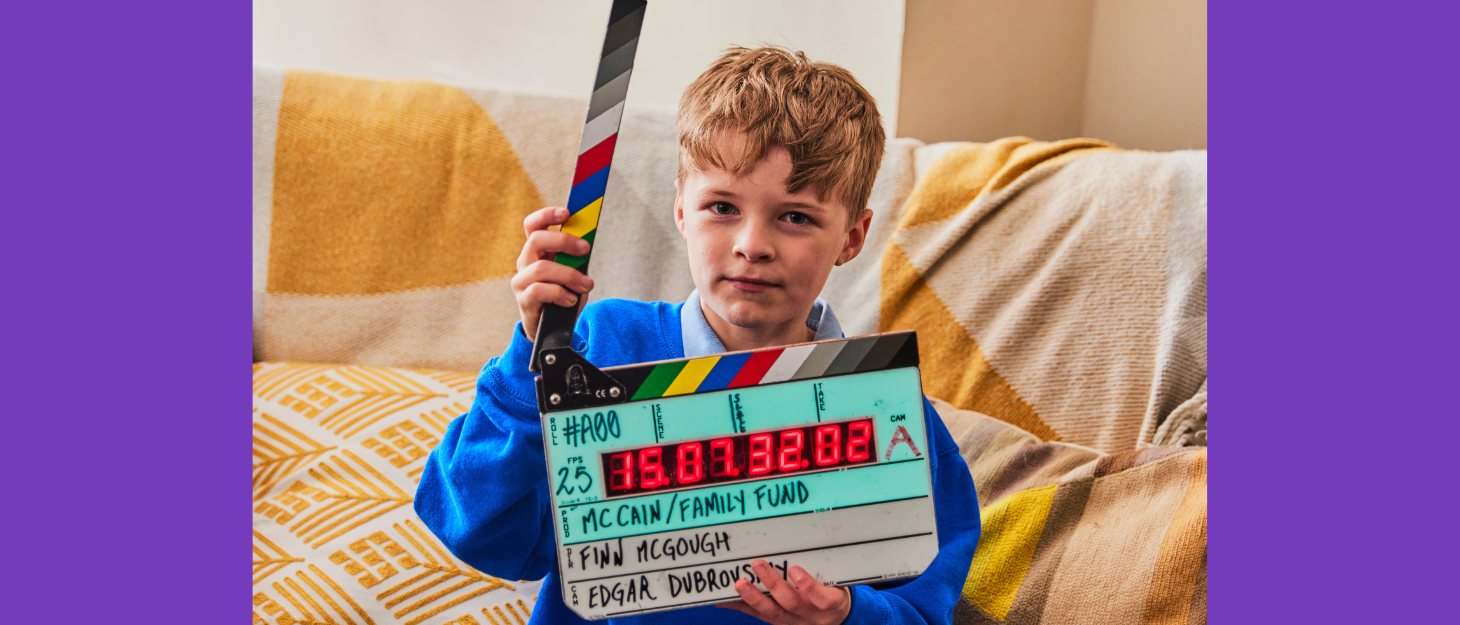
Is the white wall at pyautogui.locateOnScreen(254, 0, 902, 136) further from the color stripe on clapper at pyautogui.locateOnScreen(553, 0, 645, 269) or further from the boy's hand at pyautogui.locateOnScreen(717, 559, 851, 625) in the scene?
the boy's hand at pyautogui.locateOnScreen(717, 559, 851, 625)

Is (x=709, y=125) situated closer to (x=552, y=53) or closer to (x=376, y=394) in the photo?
(x=552, y=53)

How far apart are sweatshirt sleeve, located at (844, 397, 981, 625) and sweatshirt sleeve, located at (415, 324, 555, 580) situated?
23 cm

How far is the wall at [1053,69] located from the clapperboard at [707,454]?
1.45 ft

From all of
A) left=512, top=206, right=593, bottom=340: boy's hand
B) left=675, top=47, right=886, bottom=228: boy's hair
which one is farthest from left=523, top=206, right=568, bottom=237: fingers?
left=675, top=47, right=886, bottom=228: boy's hair

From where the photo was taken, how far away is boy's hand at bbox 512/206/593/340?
18.8 inches

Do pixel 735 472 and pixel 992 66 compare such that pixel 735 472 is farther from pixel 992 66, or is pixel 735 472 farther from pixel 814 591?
pixel 992 66

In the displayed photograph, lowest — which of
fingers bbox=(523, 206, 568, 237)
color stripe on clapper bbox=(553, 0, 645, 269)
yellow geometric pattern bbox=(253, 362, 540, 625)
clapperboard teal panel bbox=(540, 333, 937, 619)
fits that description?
yellow geometric pattern bbox=(253, 362, 540, 625)

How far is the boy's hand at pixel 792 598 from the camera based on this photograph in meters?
0.48

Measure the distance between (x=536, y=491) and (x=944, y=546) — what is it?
0.30 metres

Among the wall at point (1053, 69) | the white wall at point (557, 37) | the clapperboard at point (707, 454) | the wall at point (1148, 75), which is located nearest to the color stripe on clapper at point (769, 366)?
the clapperboard at point (707, 454)

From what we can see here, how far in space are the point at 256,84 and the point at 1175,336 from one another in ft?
3.79

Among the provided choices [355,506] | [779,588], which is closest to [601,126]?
[779,588]

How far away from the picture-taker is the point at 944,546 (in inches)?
24.8

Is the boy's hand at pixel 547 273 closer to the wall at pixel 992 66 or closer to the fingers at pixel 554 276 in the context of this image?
the fingers at pixel 554 276
